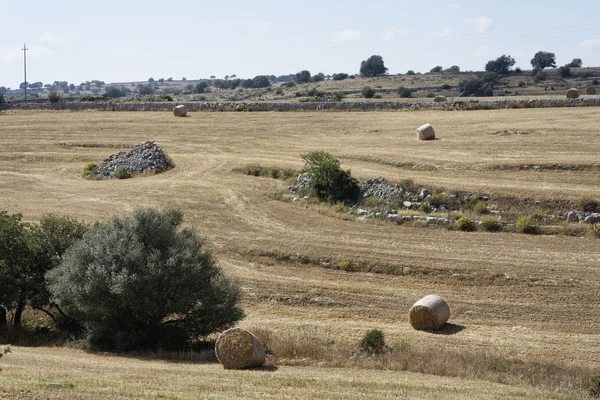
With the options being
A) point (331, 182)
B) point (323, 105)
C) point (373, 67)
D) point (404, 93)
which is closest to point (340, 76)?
point (373, 67)

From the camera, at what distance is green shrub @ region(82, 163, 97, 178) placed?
50.3 metres

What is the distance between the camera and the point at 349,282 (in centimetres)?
2795

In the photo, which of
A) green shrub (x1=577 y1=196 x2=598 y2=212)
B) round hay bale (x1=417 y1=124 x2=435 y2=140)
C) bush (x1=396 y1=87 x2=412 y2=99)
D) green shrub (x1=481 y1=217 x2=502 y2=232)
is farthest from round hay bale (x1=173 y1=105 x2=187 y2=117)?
green shrub (x1=577 y1=196 x2=598 y2=212)

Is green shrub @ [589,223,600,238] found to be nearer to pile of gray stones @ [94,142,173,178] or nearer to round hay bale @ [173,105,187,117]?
pile of gray stones @ [94,142,173,178]

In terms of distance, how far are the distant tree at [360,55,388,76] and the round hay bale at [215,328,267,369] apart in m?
133

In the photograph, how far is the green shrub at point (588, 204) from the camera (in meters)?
33.1

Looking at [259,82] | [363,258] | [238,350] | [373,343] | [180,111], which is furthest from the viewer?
[259,82]

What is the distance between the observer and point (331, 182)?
38.7 m

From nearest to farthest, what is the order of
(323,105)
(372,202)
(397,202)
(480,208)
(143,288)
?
(143,288) < (480,208) < (397,202) < (372,202) < (323,105)

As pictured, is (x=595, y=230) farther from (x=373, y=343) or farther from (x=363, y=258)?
(x=373, y=343)

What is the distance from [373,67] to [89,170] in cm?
10579

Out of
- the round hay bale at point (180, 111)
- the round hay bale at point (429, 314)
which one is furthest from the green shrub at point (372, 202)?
the round hay bale at point (180, 111)

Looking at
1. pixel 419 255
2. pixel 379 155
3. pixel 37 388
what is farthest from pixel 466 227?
pixel 37 388

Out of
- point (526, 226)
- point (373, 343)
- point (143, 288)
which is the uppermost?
point (143, 288)
